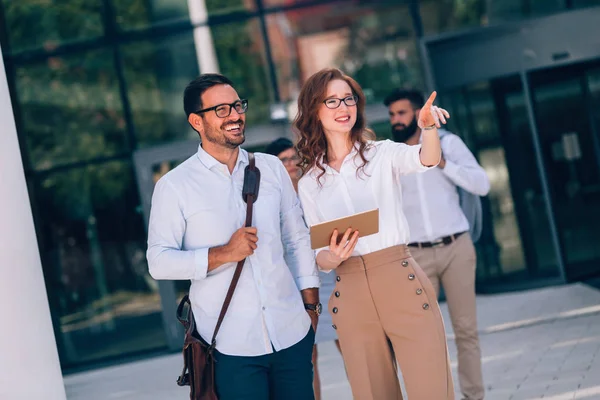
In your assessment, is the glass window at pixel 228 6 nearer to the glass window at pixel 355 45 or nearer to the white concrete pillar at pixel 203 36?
the white concrete pillar at pixel 203 36

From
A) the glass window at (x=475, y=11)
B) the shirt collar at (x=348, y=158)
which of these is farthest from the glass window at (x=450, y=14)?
the shirt collar at (x=348, y=158)

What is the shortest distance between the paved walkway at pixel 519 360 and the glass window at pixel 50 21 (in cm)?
363

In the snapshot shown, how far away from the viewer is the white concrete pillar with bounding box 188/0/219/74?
1077 cm

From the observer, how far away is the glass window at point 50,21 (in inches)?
429

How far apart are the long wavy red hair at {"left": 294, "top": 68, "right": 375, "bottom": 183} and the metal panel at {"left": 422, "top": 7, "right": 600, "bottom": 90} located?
6697 mm

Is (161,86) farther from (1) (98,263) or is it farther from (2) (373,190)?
(2) (373,190)

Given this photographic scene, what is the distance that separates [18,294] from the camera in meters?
4.08

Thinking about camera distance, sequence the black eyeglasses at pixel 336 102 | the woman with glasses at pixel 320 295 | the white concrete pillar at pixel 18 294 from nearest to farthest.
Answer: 1. the black eyeglasses at pixel 336 102
2. the white concrete pillar at pixel 18 294
3. the woman with glasses at pixel 320 295

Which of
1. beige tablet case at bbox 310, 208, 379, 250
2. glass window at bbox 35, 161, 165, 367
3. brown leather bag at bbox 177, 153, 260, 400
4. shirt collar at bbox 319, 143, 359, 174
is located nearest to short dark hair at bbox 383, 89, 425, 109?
shirt collar at bbox 319, 143, 359, 174

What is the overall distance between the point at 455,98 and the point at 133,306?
4175mm

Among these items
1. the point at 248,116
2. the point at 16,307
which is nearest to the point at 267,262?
the point at 16,307

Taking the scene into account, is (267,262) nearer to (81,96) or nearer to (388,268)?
(388,268)

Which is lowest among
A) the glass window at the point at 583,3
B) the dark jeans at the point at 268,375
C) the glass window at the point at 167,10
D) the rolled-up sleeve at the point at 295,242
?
the dark jeans at the point at 268,375

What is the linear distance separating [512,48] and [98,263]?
499 centimetres
